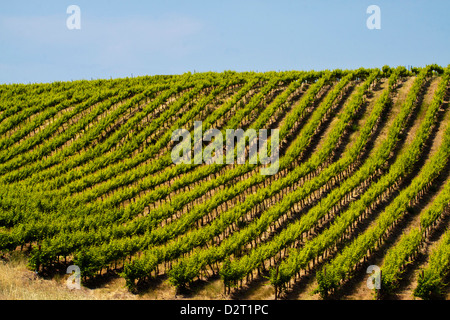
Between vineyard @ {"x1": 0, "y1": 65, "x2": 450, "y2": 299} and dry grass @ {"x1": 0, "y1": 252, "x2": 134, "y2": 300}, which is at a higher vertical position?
vineyard @ {"x1": 0, "y1": 65, "x2": 450, "y2": 299}

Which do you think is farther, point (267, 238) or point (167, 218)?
point (167, 218)

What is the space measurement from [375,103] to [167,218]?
17.7 meters

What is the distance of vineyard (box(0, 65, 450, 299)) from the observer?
1319 centimetres

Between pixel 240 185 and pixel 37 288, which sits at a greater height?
pixel 240 185

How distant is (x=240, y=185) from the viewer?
19297 millimetres

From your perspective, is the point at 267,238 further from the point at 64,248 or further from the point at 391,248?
the point at 64,248

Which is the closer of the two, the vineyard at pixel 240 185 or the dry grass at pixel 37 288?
the dry grass at pixel 37 288

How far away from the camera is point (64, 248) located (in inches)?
532

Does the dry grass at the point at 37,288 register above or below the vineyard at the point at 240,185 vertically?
below

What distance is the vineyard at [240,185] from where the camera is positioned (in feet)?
43.3

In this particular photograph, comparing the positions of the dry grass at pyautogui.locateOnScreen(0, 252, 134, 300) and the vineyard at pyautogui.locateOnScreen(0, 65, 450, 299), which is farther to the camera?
the vineyard at pyautogui.locateOnScreen(0, 65, 450, 299)

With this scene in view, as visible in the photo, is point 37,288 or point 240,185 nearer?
point 37,288

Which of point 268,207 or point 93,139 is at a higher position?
point 93,139
